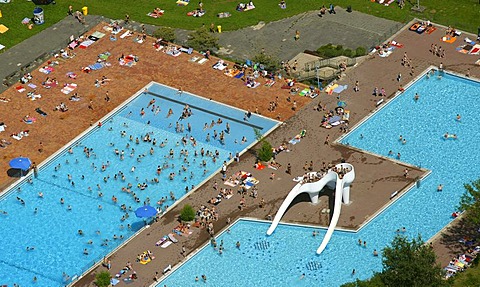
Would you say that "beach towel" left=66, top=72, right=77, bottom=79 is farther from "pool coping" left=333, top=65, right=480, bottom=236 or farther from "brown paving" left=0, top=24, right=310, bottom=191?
"pool coping" left=333, top=65, right=480, bottom=236

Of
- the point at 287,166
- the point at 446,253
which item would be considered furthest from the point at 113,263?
the point at 446,253

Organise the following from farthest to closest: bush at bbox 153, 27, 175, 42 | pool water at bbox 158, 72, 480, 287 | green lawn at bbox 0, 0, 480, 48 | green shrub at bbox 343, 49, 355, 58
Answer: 1. green lawn at bbox 0, 0, 480, 48
2. bush at bbox 153, 27, 175, 42
3. green shrub at bbox 343, 49, 355, 58
4. pool water at bbox 158, 72, 480, 287

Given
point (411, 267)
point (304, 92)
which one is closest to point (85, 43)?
point (304, 92)

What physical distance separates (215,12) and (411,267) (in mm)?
53754

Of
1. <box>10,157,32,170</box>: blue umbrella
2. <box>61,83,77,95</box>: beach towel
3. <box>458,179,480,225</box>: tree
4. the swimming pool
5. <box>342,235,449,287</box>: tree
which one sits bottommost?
the swimming pool

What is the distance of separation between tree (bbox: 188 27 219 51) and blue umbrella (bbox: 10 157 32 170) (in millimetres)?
24673

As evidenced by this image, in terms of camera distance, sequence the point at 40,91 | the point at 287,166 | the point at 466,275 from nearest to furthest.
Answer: the point at 466,275
the point at 287,166
the point at 40,91

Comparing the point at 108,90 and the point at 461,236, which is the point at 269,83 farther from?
the point at 461,236

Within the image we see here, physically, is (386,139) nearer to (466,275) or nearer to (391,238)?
(391,238)

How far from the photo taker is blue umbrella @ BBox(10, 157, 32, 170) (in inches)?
4577

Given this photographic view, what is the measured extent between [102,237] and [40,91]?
25416 mm

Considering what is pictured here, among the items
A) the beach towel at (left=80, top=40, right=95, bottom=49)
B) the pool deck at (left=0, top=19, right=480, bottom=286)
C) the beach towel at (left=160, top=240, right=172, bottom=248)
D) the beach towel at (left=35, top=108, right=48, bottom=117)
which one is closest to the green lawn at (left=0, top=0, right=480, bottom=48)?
the pool deck at (left=0, top=19, right=480, bottom=286)

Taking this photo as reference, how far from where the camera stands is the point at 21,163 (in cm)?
Answer: 11644

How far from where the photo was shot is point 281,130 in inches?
4793
